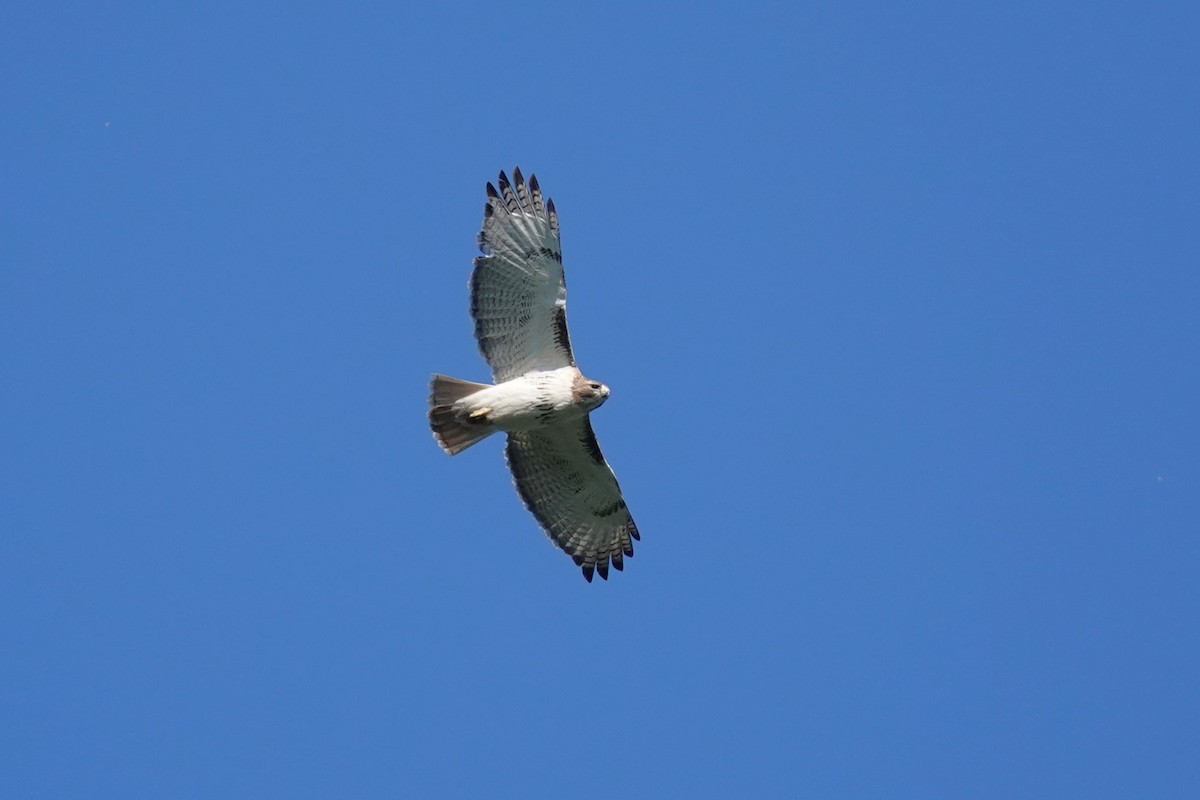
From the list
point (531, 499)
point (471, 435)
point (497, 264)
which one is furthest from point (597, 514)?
point (497, 264)

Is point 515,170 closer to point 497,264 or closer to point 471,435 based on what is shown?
point 497,264

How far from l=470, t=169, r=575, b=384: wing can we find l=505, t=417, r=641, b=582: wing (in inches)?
28.5

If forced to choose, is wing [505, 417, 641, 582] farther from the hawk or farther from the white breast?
the white breast

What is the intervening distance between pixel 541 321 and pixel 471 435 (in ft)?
3.70

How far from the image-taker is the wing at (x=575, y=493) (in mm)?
14961

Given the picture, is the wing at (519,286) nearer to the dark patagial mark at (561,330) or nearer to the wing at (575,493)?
the dark patagial mark at (561,330)

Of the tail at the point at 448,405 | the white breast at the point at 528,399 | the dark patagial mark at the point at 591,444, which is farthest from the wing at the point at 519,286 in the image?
the dark patagial mark at the point at 591,444

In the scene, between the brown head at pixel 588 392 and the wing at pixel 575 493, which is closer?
the brown head at pixel 588 392

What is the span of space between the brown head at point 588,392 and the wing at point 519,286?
0.27 metres

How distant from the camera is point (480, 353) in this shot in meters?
14.4

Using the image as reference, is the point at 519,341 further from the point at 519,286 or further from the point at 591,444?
the point at 591,444

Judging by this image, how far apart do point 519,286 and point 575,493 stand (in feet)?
7.14

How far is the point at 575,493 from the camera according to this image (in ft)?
50.5

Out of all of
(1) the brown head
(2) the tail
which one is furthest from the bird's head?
(2) the tail
